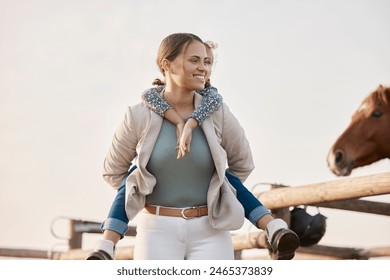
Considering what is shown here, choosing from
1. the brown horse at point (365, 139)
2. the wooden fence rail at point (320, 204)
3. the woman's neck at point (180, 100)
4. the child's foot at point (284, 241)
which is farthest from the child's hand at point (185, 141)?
the brown horse at point (365, 139)

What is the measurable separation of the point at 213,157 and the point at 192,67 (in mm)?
273

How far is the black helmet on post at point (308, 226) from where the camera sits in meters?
3.78

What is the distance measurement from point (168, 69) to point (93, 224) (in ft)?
11.7

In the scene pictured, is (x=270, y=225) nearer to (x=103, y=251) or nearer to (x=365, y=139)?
(x=103, y=251)

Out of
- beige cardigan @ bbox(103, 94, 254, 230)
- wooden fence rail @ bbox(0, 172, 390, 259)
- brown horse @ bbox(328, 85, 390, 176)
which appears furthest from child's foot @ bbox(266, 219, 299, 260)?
brown horse @ bbox(328, 85, 390, 176)

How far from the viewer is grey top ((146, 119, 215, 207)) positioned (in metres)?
2.11

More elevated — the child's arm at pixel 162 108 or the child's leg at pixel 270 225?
the child's arm at pixel 162 108

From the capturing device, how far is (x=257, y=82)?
3.58m

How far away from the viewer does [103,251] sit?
2.09 m

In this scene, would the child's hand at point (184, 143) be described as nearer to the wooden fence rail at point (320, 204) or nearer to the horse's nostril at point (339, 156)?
the wooden fence rail at point (320, 204)

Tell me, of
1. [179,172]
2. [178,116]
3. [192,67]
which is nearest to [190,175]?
[179,172]

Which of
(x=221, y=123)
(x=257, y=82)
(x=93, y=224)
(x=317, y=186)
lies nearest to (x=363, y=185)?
(x=317, y=186)

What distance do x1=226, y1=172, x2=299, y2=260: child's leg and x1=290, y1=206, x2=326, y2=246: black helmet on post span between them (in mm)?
1623
